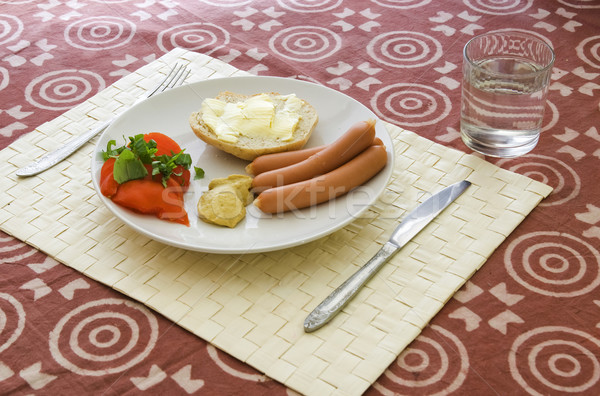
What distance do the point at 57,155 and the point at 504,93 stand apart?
1051 millimetres

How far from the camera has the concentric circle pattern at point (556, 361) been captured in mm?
1092

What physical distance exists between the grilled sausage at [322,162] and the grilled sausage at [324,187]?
2 centimetres

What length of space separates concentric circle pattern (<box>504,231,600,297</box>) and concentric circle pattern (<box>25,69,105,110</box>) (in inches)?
47.6

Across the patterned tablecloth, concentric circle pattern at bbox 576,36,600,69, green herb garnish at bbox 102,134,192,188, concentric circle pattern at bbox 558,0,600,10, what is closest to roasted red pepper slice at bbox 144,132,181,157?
green herb garnish at bbox 102,134,192,188

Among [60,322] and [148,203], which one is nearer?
[60,322]

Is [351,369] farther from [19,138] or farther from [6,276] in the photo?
[19,138]

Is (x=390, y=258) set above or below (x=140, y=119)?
below

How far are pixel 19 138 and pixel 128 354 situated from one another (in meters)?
0.78

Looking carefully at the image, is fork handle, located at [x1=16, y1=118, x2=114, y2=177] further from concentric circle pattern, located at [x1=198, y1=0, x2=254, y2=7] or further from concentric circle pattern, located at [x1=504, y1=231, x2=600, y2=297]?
concentric circle pattern, located at [x1=504, y1=231, x2=600, y2=297]

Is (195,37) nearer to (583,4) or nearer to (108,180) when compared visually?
(108,180)

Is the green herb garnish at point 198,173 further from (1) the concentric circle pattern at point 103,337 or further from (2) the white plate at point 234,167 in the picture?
(1) the concentric circle pattern at point 103,337

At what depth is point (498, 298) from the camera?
124 cm

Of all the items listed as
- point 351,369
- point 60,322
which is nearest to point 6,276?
point 60,322

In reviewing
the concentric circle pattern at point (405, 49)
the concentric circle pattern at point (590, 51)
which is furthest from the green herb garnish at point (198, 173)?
the concentric circle pattern at point (590, 51)
